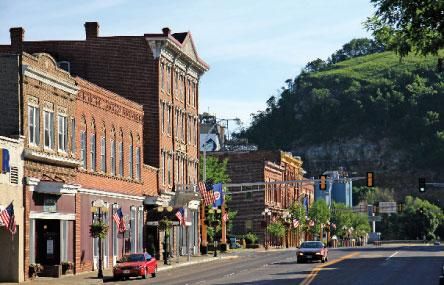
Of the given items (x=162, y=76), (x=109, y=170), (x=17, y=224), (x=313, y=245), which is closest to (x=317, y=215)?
(x=162, y=76)

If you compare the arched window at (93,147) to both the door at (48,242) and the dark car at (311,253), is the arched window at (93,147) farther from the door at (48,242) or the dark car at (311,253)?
the dark car at (311,253)

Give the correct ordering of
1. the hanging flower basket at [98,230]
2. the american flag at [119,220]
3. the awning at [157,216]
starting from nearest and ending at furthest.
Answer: the hanging flower basket at [98,230]
the american flag at [119,220]
the awning at [157,216]

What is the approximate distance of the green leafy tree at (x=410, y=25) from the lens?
33.8 metres

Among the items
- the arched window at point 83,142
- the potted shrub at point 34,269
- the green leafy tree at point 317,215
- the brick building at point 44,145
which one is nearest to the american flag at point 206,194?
the arched window at point 83,142

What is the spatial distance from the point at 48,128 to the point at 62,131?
2625mm

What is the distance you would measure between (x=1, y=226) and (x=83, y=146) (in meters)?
14.2

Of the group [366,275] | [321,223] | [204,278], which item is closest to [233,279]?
[204,278]

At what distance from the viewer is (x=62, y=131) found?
204ft

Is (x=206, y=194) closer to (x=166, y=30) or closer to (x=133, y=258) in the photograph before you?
(x=166, y=30)

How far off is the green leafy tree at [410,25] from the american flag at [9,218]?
71.2 feet

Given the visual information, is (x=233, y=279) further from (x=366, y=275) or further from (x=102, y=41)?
(x=102, y=41)

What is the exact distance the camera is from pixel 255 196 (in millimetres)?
142000

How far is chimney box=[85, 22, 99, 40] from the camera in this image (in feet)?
282

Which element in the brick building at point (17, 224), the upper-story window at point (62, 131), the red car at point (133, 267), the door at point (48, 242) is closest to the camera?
the brick building at point (17, 224)
